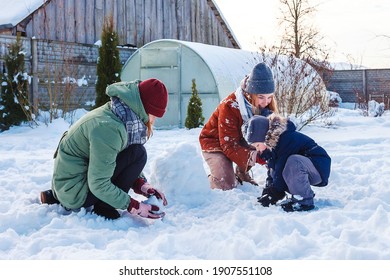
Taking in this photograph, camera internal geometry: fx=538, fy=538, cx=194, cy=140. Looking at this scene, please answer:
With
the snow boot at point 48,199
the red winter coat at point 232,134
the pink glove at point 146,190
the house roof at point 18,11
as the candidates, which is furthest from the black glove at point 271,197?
the house roof at point 18,11

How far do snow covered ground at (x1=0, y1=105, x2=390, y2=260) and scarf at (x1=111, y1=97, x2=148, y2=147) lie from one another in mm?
528

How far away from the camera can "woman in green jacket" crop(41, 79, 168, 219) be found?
3213mm

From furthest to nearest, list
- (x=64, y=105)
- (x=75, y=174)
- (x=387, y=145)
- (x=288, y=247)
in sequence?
(x=64, y=105), (x=387, y=145), (x=75, y=174), (x=288, y=247)

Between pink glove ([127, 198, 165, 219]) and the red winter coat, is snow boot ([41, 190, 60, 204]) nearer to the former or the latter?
Answer: pink glove ([127, 198, 165, 219])

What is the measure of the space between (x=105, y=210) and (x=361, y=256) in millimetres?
1661

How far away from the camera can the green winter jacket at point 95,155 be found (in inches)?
126

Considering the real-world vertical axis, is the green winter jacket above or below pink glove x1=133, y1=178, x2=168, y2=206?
above

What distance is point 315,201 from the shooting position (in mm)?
4074

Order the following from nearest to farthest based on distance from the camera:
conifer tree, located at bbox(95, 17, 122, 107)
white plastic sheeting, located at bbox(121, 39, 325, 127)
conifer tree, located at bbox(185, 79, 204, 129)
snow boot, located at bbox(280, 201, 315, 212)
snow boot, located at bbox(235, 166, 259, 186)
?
snow boot, located at bbox(280, 201, 315, 212) < snow boot, located at bbox(235, 166, 259, 186) < conifer tree, located at bbox(185, 79, 204, 129) < conifer tree, located at bbox(95, 17, 122, 107) < white plastic sheeting, located at bbox(121, 39, 325, 127)

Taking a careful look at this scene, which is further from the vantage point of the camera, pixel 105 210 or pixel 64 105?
pixel 64 105

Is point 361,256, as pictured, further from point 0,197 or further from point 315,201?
point 0,197

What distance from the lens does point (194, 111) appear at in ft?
38.1

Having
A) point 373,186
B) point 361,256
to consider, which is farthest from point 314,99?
point 361,256

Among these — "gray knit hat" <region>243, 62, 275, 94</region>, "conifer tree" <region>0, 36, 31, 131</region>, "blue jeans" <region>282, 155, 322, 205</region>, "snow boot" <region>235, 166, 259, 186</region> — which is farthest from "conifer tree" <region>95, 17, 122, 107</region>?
"blue jeans" <region>282, 155, 322, 205</region>
